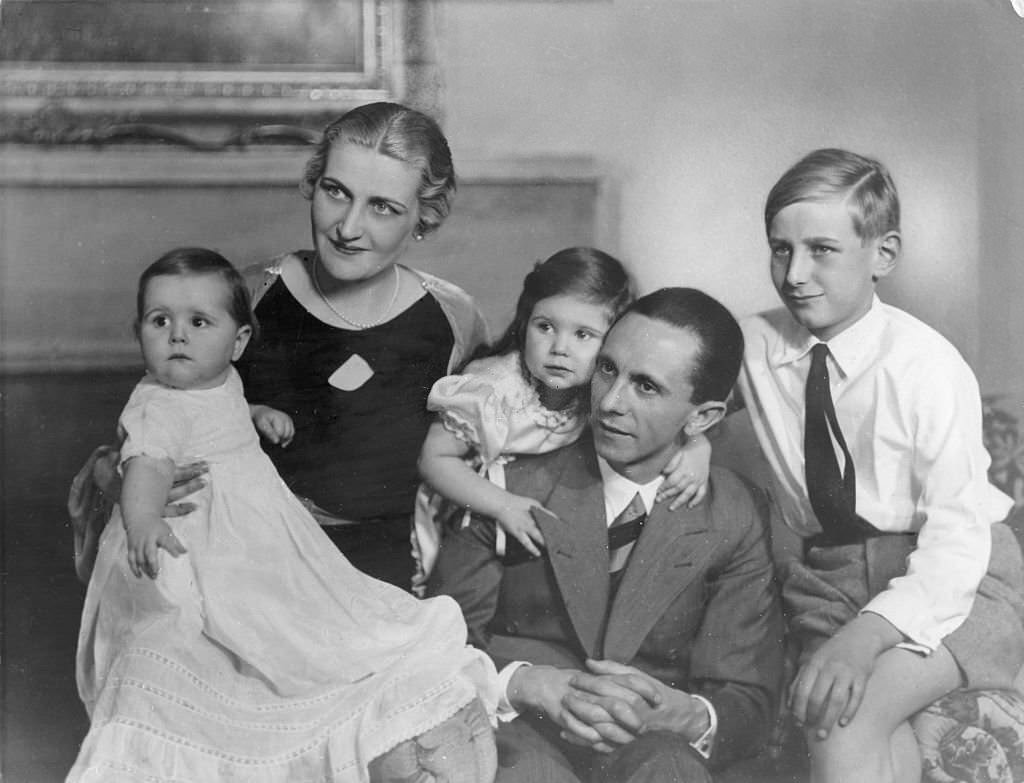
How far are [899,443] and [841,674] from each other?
0.48 meters

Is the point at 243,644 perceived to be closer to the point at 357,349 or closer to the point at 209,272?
the point at 357,349

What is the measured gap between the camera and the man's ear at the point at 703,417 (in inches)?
91.6

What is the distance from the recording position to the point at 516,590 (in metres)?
2.31

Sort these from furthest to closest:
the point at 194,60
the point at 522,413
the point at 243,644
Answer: the point at 194,60, the point at 522,413, the point at 243,644

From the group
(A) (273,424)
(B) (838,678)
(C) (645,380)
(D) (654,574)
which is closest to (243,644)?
(A) (273,424)

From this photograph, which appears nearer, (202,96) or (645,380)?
(645,380)

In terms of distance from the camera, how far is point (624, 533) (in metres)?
2.33

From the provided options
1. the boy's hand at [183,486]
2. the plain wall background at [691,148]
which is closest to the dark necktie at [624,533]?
the plain wall background at [691,148]

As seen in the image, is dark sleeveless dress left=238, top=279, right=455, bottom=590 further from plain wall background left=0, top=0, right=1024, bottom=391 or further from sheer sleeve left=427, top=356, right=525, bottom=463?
plain wall background left=0, top=0, right=1024, bottom=391

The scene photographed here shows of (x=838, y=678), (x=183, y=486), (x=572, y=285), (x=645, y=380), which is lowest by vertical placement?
(x=838, y=678)

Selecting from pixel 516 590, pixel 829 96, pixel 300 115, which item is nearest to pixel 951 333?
pixel 829 96

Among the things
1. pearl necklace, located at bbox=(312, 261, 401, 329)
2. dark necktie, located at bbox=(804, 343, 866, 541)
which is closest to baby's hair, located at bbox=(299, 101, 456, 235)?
pearl necklace, located at bbox=(312, 261, 401, 329)

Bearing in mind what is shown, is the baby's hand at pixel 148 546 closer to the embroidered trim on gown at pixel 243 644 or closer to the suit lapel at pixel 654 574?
the embroidered trim on gown at pixel 243 644

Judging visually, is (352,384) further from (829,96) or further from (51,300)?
(829,96)
